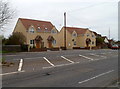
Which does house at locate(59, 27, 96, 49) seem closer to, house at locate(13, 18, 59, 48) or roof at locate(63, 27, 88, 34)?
roof at locate(63, 27, 88, 34)

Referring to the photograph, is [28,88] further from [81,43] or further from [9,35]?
[81,43]

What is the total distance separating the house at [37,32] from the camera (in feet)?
155

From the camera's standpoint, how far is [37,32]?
49.0 meters

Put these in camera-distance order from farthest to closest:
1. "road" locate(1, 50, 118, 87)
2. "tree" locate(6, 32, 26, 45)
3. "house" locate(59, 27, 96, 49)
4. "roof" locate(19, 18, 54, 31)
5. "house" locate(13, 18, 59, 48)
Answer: "house" locate(59, 27, 96, 49) < "roof" locate(19, 18, 54, 31) < "house" locate(13, 18, 59, 48) < "tree" locate(6, 32, 26, 45) < "road" locate(1, 50, 118, 87)

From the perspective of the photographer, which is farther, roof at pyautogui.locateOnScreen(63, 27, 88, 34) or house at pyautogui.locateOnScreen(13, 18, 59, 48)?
roof at pyautogui.locateOnScreen(63, 27, 88, 34)

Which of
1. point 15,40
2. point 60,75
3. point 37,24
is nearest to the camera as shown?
point 60,75

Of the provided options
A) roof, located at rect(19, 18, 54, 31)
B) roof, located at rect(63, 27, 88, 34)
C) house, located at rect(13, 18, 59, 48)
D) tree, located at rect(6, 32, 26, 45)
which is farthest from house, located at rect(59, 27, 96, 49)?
tree, located at rect(6, 32, 26, 45)

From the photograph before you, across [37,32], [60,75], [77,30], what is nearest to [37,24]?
[37,32]

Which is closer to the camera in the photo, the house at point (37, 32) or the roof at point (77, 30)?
the house at point (37, 32)

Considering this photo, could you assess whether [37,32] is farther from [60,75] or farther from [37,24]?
[60,75]

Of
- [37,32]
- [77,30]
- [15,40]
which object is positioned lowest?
[15,40]

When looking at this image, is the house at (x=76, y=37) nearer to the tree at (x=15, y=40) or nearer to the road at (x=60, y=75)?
the tree at (x=15, y=40)

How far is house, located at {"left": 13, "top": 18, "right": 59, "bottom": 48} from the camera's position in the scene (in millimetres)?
47344

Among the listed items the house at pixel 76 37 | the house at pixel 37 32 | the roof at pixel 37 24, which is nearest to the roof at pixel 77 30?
the house at pixel 76 37
